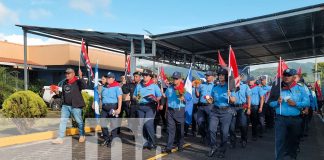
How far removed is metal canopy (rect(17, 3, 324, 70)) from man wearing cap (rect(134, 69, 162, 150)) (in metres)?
6.85

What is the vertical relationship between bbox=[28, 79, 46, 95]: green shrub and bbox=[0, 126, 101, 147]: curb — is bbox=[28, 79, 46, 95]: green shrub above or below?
above

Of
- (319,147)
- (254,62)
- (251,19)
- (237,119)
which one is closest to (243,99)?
(237,119)

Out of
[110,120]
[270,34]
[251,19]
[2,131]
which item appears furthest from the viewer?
[270,34]

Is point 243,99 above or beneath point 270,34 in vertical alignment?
beneath

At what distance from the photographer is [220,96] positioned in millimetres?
8430

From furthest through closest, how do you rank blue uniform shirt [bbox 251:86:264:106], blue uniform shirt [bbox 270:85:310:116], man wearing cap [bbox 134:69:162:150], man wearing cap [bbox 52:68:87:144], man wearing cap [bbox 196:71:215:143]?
blue uniform shirt [bbox 251:86:264:106] < man wearing cap [bbox 196:71:215:143] < man wearing cap [bbox 52:68:87:144] < man wearing cap [bbox 134:69:162:150] < blue uniform shirt [bbox 270:85:310:116]

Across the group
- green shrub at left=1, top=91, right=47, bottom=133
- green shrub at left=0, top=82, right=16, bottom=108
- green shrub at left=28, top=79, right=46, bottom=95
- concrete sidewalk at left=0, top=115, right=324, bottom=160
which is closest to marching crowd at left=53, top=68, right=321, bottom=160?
concrete sidewalk at left=0, top=115, right=324, bottom=160

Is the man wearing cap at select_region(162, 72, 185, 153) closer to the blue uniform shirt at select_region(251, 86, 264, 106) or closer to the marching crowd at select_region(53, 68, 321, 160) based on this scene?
the marching crowd at select_region(53, 68, 321, 160)

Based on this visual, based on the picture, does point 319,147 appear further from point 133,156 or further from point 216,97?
point 133,156

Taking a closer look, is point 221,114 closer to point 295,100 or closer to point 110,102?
point 295,100

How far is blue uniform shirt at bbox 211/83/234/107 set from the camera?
8406 millimetres

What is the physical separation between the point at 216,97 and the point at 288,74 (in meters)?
2.04

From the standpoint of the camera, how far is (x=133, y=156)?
8289 millimetres

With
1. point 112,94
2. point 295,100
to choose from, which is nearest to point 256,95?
point 112,94
